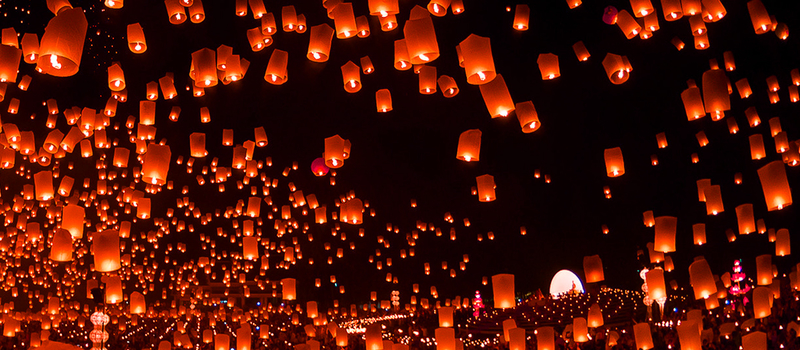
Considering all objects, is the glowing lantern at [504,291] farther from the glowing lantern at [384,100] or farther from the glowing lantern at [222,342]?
the glowing lantern at [222,342]

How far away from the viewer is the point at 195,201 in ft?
65.0

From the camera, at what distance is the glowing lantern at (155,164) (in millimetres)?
5332

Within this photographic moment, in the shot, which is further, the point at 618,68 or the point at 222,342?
the point at 222,342

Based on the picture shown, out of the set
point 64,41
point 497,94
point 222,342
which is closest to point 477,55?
point 497,94

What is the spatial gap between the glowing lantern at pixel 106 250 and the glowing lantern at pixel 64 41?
5.65 ft

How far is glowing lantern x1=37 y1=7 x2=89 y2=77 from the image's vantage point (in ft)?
11.0

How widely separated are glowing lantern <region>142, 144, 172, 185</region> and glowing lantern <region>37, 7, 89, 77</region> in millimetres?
1827

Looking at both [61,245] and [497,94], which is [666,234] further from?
[61,245]

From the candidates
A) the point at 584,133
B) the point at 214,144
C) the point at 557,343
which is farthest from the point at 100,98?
the point at 584,133

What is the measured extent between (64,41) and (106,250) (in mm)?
2009

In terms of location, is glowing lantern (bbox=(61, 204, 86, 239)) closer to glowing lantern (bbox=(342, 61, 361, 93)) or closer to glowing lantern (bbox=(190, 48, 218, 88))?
glowing lantern (bbox=(190, 48, 218, 88))

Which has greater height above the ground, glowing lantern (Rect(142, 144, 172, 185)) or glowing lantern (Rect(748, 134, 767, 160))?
glowing lantern (Rect(748, 134, 767, 160))

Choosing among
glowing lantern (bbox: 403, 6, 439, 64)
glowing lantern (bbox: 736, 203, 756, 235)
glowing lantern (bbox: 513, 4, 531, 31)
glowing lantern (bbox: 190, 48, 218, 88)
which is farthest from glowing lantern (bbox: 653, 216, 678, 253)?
glowing lantern (bbox: 190, 48, 218, 88)

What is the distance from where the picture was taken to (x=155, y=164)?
5332 mm
